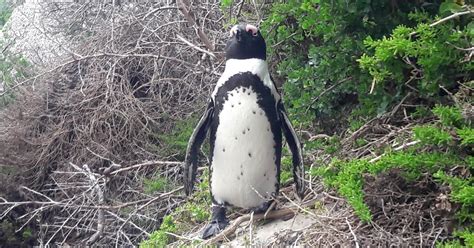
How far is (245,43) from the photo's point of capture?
281cm

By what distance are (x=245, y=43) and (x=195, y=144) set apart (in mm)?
546

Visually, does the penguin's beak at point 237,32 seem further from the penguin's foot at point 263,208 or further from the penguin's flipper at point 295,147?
the penguin's foot at point 263,208

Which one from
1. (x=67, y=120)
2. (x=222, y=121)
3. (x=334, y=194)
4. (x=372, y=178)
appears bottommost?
(x=67, y=120)

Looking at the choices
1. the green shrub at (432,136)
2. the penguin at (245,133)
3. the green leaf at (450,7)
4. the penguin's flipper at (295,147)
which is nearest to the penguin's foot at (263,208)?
the penguin at (245,133)

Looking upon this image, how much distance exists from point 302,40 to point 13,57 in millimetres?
3601

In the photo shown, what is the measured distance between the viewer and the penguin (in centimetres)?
281

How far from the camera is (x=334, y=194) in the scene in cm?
283

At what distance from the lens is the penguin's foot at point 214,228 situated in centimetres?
293

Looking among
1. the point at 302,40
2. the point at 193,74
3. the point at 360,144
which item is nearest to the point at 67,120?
the point at 193,74

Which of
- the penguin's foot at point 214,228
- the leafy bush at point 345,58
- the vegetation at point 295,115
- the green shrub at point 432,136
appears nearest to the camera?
the green shrub at point 432,136

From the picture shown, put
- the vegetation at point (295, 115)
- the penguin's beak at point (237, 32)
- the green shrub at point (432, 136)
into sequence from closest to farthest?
the green shrub at point (432, 136) < the vegetation at point (295, 115) < the penguin's beak at point (237, 32)

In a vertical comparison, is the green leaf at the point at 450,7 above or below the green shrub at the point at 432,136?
above

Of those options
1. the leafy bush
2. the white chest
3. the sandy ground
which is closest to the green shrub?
the leafy bush

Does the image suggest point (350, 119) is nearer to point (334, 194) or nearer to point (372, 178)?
point (334, 194)
